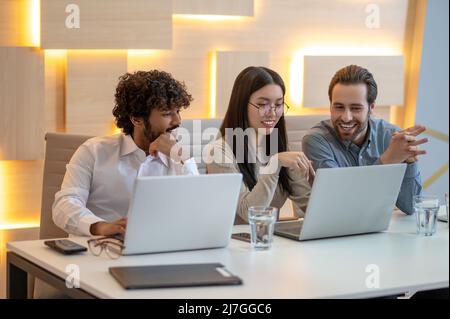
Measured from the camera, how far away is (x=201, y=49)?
4.41 meters

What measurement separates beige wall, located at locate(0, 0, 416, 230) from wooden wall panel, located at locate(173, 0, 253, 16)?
1cm

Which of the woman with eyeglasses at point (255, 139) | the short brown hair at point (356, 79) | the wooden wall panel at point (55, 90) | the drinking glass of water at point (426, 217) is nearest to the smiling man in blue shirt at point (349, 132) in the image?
the short brown hair at point (356, 79)

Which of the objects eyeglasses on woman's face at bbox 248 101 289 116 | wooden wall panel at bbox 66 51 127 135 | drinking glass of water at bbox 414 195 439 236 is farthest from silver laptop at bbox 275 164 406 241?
wooden wall panel at bbox 66 51 127 135

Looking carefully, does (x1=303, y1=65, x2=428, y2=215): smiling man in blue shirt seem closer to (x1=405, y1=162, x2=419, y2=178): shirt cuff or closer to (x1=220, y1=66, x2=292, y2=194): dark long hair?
(x1=405, y1=162, x2=419, y2=178): shirt cuff

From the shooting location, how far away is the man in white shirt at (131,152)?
297 centimetres

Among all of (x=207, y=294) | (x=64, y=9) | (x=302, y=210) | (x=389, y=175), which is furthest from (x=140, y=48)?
(x=207, y=294)

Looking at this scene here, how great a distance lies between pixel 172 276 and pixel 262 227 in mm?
476

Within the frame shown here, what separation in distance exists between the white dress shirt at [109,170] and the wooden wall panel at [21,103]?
3.32ft

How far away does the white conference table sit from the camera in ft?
6.81

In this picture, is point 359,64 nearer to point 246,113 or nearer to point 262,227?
point 246,113

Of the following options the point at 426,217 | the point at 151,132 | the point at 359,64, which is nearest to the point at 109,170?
the point at 151,132

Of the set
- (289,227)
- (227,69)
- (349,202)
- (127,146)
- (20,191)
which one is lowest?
(20,191)

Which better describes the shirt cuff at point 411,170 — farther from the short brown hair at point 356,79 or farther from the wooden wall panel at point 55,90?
the wooden wall panel at point 55,90

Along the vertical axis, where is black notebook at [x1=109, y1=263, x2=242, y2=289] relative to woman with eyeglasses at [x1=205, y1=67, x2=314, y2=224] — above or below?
below
